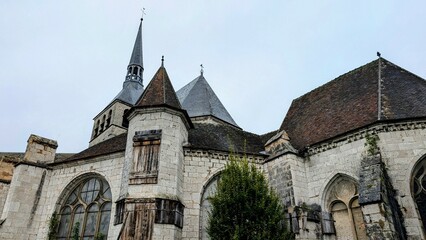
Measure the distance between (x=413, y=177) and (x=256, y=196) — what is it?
4.34m

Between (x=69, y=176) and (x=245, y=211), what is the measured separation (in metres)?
7.02

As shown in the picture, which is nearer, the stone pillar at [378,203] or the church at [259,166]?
the stone pillar at [378,203]

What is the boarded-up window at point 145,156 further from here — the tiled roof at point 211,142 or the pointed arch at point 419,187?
the pointed arch at point 419,187

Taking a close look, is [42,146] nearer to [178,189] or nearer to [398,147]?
[178,189]

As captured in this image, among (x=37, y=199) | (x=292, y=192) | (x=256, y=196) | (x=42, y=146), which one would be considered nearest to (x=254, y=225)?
(x=256, y=196)

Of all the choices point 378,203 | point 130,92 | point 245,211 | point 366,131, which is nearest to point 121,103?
point 130,92

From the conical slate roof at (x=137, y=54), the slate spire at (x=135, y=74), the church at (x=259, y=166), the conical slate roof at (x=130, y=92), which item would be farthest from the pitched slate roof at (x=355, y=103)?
the conical slate roof at (x=137, y=54)

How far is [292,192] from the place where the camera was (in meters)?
9.85

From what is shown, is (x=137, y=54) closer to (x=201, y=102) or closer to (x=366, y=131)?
(x=201, y=102)

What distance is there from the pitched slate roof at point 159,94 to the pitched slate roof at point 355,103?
15.7 ft

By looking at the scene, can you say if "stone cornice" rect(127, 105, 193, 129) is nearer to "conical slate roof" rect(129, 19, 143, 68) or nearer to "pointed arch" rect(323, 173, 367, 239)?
"pointed arch" rect(323, 173, 367, 239)

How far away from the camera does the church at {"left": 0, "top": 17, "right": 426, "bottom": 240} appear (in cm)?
877

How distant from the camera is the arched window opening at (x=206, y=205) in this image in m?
10.0

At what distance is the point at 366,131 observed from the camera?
9.59 metres
